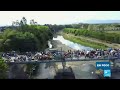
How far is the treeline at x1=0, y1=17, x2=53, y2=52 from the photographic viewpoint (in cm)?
601

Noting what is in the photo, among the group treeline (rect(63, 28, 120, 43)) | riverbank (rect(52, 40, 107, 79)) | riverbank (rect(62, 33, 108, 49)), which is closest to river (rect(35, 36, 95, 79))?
riverbank (rect(52, 40, 107, 79))

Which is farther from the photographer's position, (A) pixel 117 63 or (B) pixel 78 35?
(B) pixel 78 35

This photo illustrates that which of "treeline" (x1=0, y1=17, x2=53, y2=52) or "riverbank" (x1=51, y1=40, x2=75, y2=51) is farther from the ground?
"treeline" (x1=0, y1=17, x2=53, y2=52)

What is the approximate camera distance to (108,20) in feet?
19.6

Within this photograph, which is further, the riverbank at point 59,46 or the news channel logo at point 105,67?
the riverbank at point 59,46

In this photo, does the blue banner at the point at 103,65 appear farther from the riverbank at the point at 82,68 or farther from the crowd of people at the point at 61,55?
the crowd of people at the point at 61,55

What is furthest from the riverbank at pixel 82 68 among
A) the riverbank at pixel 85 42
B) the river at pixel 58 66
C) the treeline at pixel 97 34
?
the treeline at pixel 97 34

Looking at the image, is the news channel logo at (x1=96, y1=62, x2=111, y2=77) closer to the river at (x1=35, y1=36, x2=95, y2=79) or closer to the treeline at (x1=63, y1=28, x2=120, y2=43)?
the river at (x1=35, y1=36, x2=95, y2=79)

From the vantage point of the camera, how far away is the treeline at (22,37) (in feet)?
19.7

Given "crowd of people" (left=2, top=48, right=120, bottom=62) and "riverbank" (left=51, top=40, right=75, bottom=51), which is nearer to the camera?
"crowd of people" (left=2, top=48, right=120, bottom=62)
